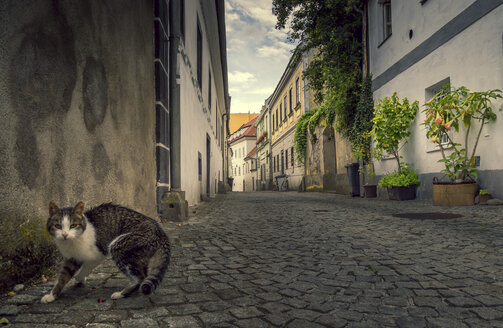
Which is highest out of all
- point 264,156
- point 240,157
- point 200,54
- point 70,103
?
point 200,54

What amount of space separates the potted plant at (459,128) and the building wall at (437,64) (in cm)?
20

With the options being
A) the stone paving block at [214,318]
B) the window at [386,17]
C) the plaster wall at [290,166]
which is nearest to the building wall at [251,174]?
the plaster wall at [290,166]

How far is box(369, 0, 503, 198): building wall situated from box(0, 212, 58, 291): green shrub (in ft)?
24.6

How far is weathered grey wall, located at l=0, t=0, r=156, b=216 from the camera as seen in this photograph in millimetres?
2227

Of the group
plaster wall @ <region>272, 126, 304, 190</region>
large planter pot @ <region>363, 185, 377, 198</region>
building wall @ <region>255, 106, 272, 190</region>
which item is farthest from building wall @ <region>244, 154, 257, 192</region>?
large planter pot @ <region>363, 185, 377, 198</region>

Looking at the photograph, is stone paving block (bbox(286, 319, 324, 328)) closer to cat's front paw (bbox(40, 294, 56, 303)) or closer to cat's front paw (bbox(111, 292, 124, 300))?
cat's front paw (bbox(111, 292, 124, 300))

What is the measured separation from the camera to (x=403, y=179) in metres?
9.21

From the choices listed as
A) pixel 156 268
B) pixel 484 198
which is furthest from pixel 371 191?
pixel 156 268

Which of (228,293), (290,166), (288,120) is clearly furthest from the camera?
(288,120)

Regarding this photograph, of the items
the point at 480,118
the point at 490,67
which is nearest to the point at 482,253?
the point at 480,118

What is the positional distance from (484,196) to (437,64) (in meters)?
3.51

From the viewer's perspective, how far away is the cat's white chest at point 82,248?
2143 millimetres

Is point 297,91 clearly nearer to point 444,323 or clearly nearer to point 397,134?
point 397,134

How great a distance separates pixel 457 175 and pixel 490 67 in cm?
228
